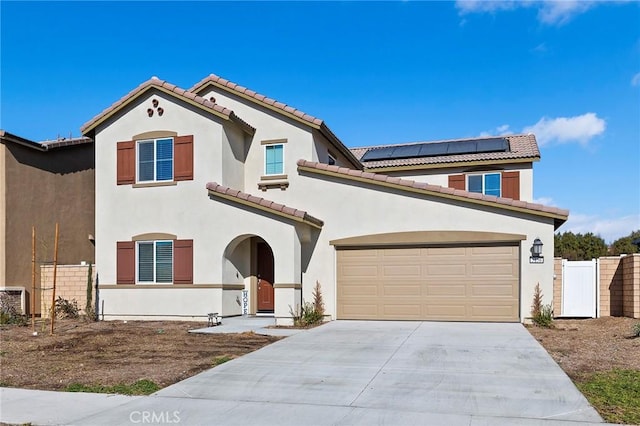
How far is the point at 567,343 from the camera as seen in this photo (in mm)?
12336

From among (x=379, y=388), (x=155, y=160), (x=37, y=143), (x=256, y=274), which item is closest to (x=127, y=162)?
(x=155, y=160)

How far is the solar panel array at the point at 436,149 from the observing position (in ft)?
Result: 72.6

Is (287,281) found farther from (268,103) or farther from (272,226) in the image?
(268,103)

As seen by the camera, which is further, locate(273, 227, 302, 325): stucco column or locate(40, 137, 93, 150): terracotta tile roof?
locate(40, 137, 93, 150): terracotta tile roof

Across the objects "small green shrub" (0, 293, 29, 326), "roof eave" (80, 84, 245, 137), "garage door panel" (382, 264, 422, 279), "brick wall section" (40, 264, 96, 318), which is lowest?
"small green shrub" (0, 293, 29, 326)

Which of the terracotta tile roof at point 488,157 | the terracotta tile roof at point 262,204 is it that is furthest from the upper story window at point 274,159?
the terracotta tile roof at point 488,157

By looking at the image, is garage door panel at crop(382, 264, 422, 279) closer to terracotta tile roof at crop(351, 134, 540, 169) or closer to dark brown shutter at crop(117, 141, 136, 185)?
terracotta tile roof at crop(351, 134, 540, 169)

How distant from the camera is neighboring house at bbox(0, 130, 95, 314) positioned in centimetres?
1859

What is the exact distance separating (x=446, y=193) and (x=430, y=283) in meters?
2.64

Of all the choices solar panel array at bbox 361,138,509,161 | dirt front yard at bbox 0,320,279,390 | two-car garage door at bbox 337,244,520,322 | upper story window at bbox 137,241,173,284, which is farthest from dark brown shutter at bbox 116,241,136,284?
solar panel array at bbox 361,138,509,161

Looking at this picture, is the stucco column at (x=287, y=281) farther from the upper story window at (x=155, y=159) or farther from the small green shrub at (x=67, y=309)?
the small green shrub at (x=67, y=309)

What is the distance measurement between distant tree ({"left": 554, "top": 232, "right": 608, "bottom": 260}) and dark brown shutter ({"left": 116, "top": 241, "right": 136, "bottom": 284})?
29230 millimetres

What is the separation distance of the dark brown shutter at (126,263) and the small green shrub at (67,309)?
198 cm

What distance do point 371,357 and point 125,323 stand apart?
9058 millimetres
